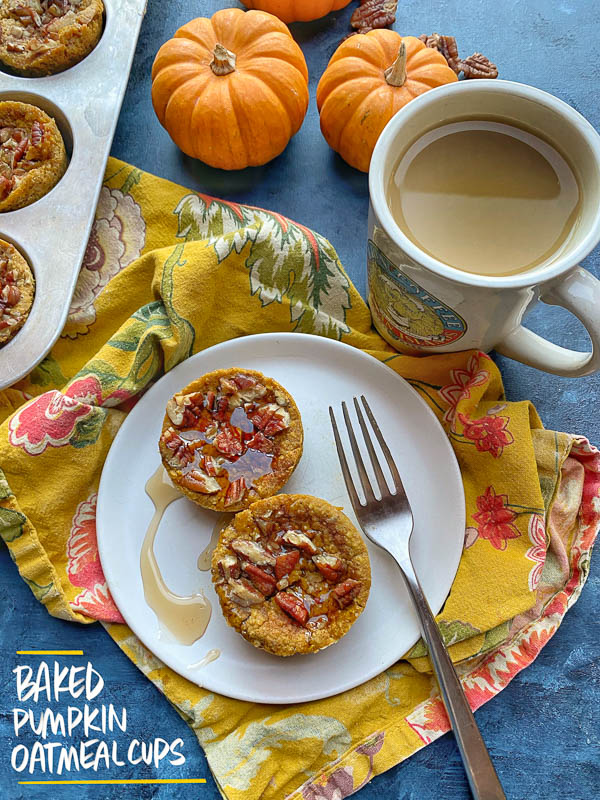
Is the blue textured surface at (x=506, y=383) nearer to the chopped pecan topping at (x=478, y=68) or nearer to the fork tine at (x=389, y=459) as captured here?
the chopped pecan topping at (x=478, y=68)

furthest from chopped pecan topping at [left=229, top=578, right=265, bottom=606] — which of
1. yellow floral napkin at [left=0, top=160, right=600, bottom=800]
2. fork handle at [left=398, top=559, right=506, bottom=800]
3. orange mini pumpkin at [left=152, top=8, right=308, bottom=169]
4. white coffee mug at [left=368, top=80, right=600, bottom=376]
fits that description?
orange mini pumpkin at [left=152, top=8, right=308, bottom=169]

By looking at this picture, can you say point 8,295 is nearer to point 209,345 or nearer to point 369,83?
point 209,345

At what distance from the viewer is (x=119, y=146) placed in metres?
2.27

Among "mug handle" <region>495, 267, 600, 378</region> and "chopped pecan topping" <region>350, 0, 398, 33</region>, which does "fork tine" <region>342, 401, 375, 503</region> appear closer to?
"mug handle" <region>495, 267, 600, 378</region>

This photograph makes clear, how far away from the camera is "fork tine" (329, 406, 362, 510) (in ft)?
6.07

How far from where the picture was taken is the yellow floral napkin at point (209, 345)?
5.84ft

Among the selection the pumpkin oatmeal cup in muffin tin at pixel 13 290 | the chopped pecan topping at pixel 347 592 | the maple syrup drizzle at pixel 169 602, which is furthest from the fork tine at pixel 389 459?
the pumpkin oatmeal cup in muffin tin at pixel 13 290

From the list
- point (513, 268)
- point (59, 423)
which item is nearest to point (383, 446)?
point (513, 268)

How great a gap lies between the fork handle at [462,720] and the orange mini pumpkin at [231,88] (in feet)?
4.39

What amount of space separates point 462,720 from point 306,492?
2.16ft

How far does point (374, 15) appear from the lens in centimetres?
230

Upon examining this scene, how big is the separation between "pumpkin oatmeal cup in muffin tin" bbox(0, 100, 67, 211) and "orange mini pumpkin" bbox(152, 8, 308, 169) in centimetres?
32

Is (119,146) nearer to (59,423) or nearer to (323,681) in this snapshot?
(59,423)

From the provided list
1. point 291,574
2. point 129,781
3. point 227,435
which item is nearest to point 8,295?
point 227,435
